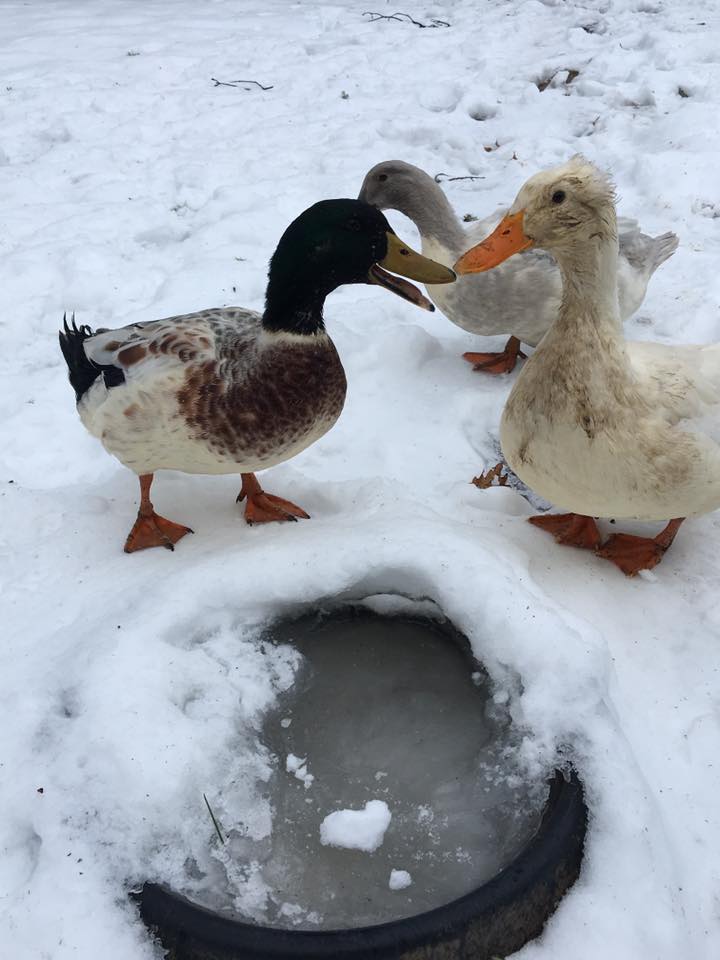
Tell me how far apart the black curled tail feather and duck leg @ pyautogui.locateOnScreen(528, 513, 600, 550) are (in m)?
1.44

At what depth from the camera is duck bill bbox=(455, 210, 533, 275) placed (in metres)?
2.29

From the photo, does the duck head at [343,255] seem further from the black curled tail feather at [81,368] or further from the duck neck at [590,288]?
the black curled tail feather at [81,368]

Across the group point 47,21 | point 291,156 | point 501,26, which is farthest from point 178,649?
point 47,21

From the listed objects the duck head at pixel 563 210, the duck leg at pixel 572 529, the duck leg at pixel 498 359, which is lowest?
the duck leg at pixel 498 359

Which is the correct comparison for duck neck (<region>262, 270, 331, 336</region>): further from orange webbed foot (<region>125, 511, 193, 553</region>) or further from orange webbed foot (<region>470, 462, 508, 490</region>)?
orange webbed foot (<region>470, 462, 508, 490</region>)

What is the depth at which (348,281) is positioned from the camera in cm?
250

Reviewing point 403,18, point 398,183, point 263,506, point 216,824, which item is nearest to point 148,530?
point 263,506

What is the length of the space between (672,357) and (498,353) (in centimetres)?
131

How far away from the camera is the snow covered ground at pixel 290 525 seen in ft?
5.77

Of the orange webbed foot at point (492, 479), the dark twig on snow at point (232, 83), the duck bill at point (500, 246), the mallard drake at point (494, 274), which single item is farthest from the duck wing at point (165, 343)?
the dark twig on snow at point (232, 83)

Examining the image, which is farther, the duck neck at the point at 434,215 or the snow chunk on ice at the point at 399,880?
the duck neck at the point at 434,215

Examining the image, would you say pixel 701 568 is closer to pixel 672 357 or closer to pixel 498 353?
pixel 672 357

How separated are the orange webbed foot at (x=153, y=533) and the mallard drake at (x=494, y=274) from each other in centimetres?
157

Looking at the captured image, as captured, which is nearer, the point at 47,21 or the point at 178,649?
the point at 178,649
